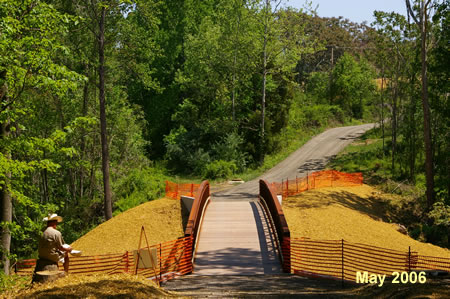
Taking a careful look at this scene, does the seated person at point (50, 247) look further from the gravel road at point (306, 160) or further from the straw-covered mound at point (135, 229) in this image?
the gravel road at point (306, 160)

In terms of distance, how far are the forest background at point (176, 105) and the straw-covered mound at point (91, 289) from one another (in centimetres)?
381

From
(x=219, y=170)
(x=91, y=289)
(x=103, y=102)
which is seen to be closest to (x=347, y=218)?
(x=103, y=102)

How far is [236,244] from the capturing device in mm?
17328

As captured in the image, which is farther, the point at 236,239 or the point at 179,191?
the point at 179,191

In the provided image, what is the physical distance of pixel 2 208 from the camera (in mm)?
13727

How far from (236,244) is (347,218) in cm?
853

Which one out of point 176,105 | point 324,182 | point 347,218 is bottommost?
point 347,218

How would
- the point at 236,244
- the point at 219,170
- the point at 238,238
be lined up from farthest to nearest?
the point at 219,170, the point at 238,238, the point at 236,244

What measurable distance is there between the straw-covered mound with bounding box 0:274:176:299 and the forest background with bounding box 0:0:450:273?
3.81 meters

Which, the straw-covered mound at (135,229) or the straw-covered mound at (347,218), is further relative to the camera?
the straw-covered mound at (135,229)

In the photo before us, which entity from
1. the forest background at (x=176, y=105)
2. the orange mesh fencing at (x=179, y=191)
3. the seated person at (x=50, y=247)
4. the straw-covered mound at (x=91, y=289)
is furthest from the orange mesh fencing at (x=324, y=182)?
the seated person at (x=50, y=247)

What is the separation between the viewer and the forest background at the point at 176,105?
1438 centimetres

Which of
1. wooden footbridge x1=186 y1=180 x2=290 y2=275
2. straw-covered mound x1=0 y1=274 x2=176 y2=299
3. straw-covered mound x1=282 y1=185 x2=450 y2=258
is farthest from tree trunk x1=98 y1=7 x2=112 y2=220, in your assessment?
straw-covered mound x1=0 y1=274 x2=176 y2=299

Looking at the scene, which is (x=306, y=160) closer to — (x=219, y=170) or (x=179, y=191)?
(x=219, y=170)
